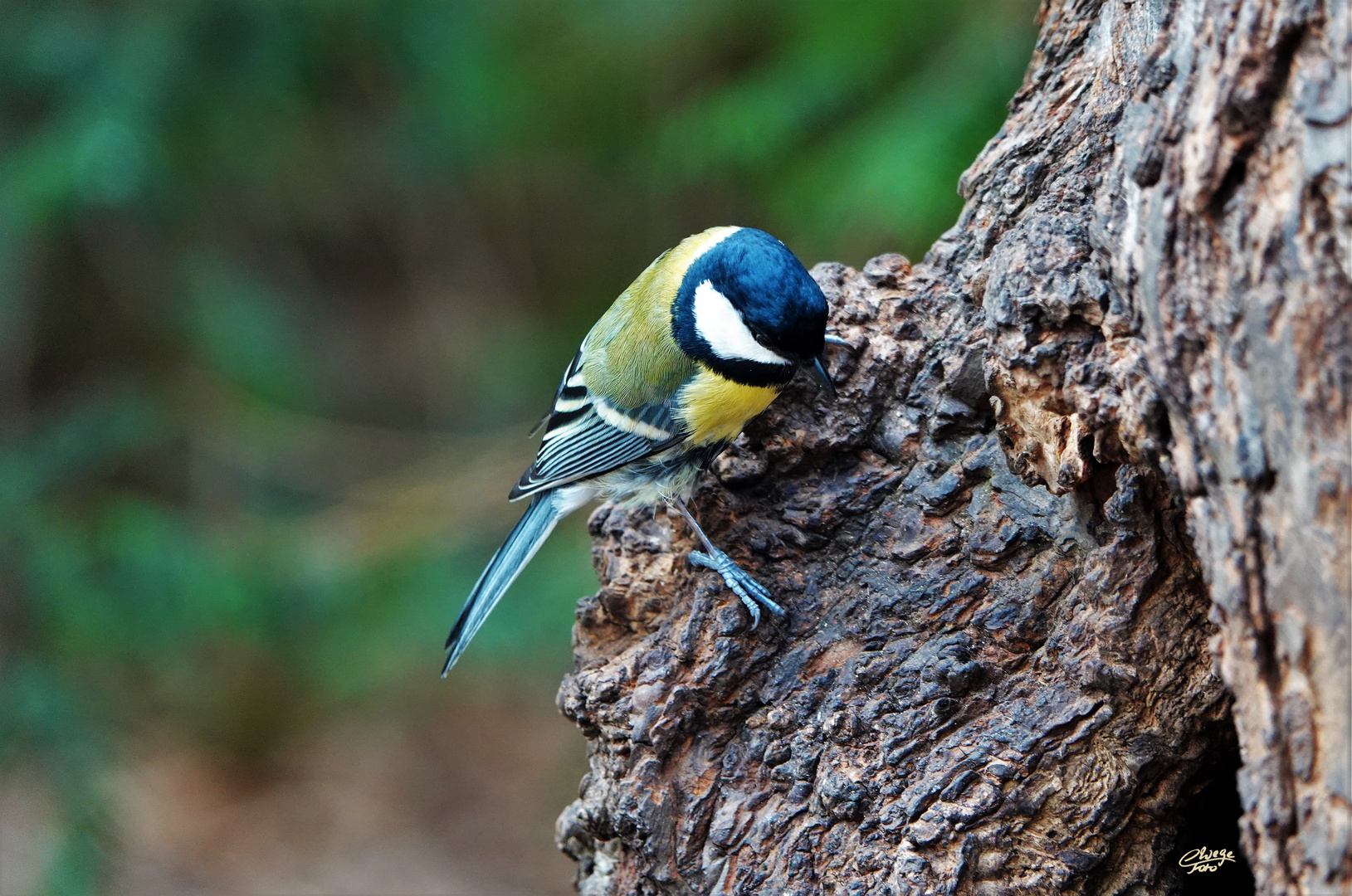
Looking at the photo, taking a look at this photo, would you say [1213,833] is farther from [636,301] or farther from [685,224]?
[685,224]

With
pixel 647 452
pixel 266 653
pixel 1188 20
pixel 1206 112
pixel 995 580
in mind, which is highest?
pixel 266 653

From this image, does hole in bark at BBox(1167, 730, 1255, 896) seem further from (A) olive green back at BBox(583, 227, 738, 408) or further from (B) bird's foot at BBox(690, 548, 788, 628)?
(A) olive green back at BBox(583, 227, 738, 408)

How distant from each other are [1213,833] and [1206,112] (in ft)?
→ 3.38

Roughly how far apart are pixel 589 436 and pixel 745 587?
686 mm

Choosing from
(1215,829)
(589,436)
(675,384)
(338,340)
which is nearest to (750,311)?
(675,384)

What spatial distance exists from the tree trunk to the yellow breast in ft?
0.18

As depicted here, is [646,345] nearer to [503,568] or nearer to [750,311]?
[750,311]

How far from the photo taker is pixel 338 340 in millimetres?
5059

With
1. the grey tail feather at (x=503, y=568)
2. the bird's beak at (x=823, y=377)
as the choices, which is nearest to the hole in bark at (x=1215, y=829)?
the bird's beak at (x=823, y=377)

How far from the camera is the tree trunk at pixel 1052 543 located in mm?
987

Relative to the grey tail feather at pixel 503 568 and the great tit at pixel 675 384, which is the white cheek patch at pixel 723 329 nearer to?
the great tit at pixel 675 384

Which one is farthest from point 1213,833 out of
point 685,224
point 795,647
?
point 685,224

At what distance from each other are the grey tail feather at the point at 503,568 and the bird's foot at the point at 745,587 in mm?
638

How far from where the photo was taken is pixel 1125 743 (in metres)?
1.40
